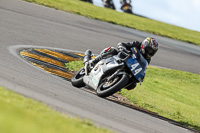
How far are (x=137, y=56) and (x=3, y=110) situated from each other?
430 cm

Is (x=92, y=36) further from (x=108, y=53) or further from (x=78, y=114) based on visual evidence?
(x=78, y=114)

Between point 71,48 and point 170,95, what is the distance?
4175mm

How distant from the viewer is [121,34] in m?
20.8

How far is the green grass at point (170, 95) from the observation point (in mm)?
9648

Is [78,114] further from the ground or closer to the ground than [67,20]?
further from the ground

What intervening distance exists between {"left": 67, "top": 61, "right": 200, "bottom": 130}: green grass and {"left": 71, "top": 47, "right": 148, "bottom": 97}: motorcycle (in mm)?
1777

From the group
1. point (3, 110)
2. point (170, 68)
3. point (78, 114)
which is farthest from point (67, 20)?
point (3, 110)

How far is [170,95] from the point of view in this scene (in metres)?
11.8

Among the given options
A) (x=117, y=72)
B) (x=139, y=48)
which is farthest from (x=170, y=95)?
(x=117, y=72)

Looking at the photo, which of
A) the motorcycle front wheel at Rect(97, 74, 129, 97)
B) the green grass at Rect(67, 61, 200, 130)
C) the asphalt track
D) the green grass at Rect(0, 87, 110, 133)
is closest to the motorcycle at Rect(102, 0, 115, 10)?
the asphalt track

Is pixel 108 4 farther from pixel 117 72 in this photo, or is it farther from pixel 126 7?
pixel 117 72

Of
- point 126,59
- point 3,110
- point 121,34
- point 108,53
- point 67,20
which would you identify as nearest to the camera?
point 3,110

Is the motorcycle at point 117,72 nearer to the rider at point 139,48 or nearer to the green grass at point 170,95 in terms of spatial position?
the rider at point 139,48

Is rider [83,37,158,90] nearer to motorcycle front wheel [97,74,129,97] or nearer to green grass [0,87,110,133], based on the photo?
motorcycle front wheel [97,74,129,97]
